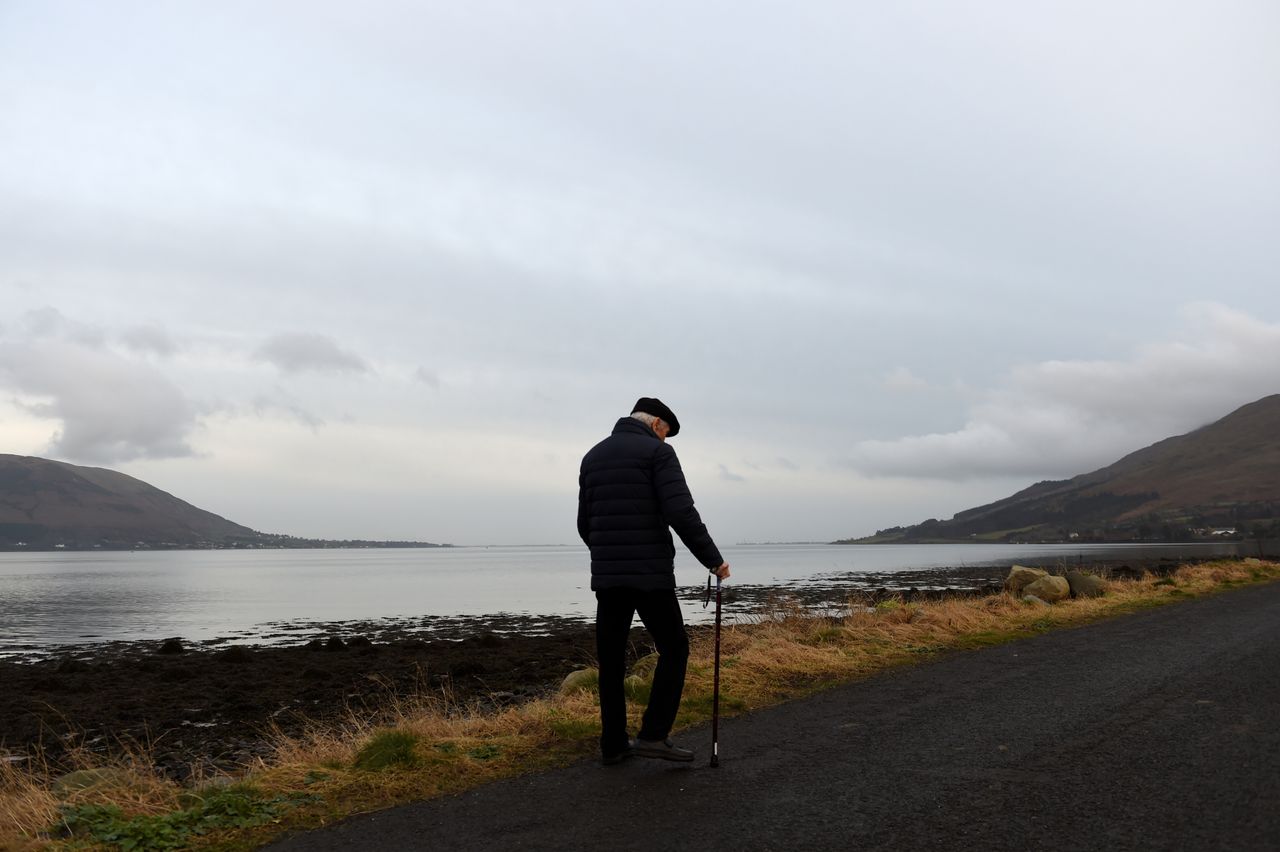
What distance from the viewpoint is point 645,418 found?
6.50m

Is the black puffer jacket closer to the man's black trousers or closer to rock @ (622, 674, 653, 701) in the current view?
the man's black trousers

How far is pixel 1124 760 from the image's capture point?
5.93 meters

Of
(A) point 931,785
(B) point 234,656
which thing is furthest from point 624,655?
(B) point 234,656

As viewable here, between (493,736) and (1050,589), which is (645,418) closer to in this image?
(493,736)

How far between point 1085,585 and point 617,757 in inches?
836

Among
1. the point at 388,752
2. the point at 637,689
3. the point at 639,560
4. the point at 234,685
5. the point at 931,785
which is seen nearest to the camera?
the point at 931,785

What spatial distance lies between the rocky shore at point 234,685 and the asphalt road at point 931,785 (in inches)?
233

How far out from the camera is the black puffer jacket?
602 centimetres

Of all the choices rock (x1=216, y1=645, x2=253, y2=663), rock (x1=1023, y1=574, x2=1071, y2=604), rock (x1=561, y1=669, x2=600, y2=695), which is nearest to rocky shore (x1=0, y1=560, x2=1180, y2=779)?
rock (x1=216, y1=645, x2=253, y2=663)

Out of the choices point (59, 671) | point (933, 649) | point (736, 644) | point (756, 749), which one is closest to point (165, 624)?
point (59, 671)

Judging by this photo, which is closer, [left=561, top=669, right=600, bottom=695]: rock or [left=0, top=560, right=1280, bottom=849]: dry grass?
[left=0, top=560, right=1280, bottom=849]: dry grass

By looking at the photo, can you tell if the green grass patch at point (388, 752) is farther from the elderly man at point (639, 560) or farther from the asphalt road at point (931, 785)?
the elderly man at point (639, 560)

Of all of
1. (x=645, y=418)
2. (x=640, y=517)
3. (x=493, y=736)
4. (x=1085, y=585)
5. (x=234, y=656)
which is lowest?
(x=234, y=656)

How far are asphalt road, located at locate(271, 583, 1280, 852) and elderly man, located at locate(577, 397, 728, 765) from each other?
1.04 ft
